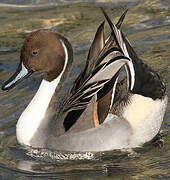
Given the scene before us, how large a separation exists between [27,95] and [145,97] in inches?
71.1

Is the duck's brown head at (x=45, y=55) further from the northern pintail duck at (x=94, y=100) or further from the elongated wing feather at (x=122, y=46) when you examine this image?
the elongated wing feather at (x=122, y=46)

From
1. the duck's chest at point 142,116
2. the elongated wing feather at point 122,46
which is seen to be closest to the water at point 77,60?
the duck's chest at point 142,116

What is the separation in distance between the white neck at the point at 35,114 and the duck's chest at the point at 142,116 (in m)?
0.78

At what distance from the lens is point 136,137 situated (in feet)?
19.8

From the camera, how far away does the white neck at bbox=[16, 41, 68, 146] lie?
6.10m

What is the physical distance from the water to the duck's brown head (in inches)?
30.3

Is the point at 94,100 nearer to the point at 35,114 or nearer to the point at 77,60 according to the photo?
the point at 35,114

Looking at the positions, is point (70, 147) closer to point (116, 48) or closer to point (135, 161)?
point (135, 161)

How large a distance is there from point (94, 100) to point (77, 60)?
90.0 inches

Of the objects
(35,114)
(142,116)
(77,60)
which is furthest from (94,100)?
(77,60)

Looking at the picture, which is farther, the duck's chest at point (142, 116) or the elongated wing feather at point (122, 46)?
the duck's chest at point (142, 116)

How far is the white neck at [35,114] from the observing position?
6.10 m

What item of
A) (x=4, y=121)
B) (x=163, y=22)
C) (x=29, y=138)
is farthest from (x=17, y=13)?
(x=29, y=138)

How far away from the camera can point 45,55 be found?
613cm
